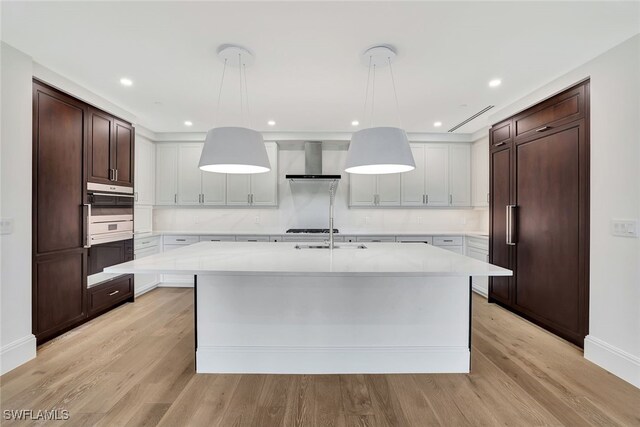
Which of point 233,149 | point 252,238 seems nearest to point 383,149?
point 233,149

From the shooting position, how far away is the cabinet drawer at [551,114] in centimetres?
242

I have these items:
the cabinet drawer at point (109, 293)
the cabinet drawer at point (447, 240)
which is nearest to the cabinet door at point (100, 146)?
the cabinet drawer at point (109, 293)

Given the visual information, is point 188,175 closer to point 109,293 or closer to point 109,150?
point 109,150

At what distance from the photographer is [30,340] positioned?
7.30 ft

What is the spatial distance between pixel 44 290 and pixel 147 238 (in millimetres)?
1605

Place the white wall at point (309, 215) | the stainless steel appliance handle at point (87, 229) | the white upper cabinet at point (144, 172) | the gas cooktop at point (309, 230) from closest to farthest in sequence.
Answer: the stainless steel appliance handle at point (87, 229) < the white upper cabinet at point (144, 172) < the gas cooktop at point (309, 230) < the white wall at point (309, 215)

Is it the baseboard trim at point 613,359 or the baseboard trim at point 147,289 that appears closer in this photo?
the baseboard trim at point 613,359

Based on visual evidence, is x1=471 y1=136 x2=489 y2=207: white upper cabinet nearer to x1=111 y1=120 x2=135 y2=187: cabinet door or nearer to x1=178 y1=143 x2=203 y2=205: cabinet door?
x1=178 y1=143 x2=203 y2=205: cabinet door

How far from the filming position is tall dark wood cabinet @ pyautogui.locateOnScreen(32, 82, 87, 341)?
7.83 feet

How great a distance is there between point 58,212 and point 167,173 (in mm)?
2029

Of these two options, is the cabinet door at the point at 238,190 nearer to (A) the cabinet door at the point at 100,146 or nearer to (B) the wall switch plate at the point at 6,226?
(A) the cabinet door at the point at 100,146

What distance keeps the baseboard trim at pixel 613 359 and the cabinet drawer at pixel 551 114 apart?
1.87 m

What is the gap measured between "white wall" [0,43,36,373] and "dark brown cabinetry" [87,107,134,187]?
76cm

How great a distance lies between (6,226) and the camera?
6.76 ft
